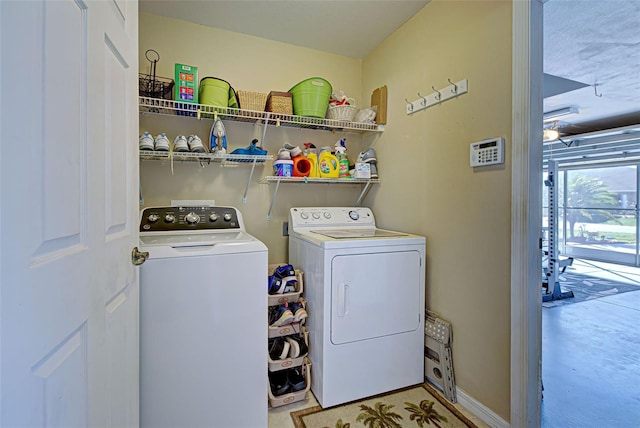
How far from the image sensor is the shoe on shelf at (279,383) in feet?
5.78

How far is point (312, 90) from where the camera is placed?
2186 millimetres

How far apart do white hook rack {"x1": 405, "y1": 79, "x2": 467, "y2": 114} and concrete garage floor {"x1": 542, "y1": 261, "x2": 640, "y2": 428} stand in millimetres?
1895

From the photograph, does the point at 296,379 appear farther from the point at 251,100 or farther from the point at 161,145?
the point at 251,100

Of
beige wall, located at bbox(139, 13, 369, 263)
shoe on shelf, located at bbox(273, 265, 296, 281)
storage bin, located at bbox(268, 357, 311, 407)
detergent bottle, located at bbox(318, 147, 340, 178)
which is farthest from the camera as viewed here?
detergent bottle, located at bbox(318, 147, 340, 178)

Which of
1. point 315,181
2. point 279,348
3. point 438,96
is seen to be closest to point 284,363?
point 279,348

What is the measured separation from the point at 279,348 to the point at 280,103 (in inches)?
65.4

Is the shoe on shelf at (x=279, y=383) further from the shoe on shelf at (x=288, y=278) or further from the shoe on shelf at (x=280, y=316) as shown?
the shoe on shelf at (x=288, y=278)

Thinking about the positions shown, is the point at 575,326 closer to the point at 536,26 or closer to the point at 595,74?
the point at 595,74

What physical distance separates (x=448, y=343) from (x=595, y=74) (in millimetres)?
3147

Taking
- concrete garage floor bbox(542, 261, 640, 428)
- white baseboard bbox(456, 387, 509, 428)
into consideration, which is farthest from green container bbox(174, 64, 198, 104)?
concrete garage floor bbox(542, 261, 640, 428)

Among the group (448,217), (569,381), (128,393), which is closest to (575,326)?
(569,381)

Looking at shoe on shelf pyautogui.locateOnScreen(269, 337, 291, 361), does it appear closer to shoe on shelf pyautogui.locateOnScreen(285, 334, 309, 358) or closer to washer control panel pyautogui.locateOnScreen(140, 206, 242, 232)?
shoe on shelf pyautogui.locateOnScreen(285, 334, 309, 358)

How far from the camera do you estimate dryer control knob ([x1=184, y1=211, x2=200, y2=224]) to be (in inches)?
77.6

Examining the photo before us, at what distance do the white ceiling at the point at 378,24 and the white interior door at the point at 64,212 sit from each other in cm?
123
